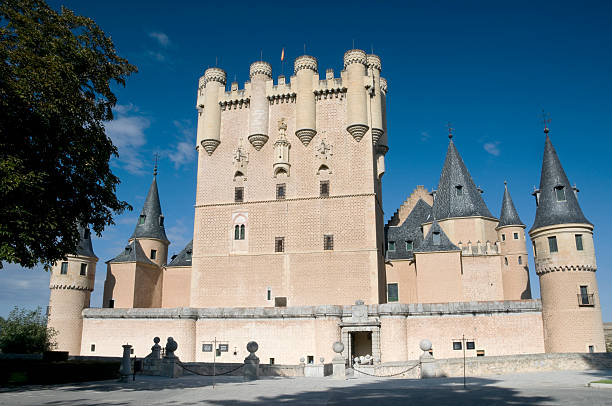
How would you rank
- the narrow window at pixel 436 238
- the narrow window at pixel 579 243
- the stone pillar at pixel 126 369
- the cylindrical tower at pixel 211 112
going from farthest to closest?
the cylindrical tower at pixel 211 112, the narrow window at pixel 436 238, the narrow window at pixel 579 243, the stone pillar at pixel 126 369

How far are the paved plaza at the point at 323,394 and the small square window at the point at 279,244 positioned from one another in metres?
17.3

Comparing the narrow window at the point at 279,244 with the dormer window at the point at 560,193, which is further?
the narrow window at the point at 279,244

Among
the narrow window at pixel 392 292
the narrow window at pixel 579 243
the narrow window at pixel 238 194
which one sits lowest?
the narrow window at pixel 392 292

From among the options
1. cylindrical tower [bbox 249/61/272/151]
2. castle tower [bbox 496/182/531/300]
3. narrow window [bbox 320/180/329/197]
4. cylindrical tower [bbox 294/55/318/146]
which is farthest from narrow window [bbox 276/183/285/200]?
castle tower [bbox 496/182/531/300]

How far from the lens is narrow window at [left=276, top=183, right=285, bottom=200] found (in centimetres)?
3650

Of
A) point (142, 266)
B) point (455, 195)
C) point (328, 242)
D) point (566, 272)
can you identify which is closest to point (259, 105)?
point (328, 242)

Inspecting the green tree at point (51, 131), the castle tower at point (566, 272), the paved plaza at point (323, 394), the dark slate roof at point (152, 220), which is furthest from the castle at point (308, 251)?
the green tree at point (51, 131)

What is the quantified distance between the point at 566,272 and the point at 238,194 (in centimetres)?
2149

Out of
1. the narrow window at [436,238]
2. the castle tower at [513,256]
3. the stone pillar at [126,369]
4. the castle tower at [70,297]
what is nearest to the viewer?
the stone pillar at [126,369]

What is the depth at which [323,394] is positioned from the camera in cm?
1460

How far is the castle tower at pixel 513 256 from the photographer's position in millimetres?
35875

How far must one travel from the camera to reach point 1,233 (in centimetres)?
1459

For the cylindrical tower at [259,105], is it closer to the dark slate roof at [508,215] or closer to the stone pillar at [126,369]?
the dark slate roof at [508,215]

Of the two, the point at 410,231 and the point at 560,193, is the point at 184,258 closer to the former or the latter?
the point at 410,231
